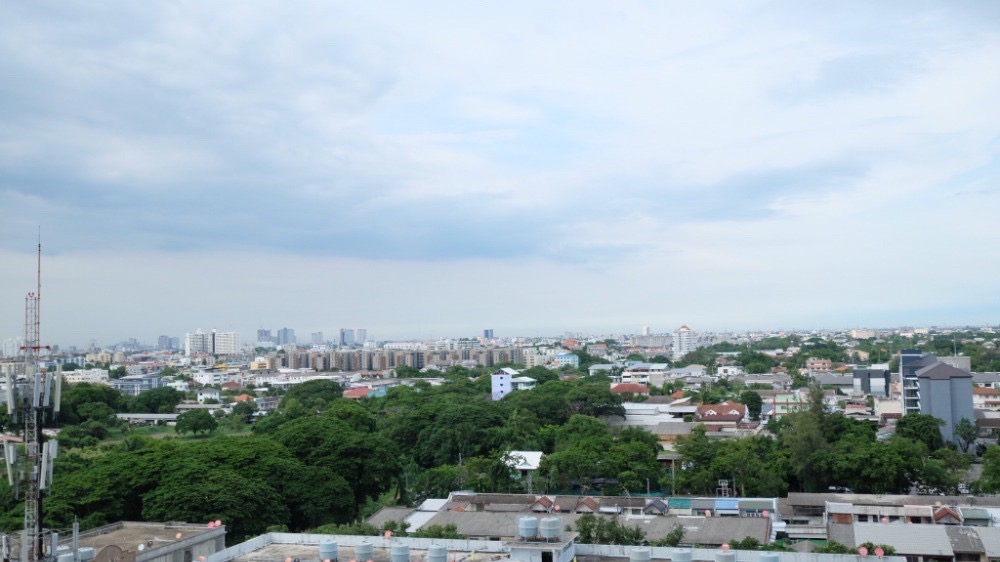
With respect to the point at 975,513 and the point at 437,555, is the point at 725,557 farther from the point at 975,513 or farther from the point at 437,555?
the point at 975,513

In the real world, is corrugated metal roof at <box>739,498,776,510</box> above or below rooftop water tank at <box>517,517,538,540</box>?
below

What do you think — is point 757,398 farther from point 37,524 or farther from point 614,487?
point 37,524

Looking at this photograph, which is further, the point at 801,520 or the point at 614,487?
the point at 614,487

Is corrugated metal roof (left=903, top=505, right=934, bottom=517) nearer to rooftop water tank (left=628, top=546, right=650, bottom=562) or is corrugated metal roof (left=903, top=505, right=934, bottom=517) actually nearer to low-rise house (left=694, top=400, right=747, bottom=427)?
rooftop water tank (left=628, top=546, right=650, bottom=562)

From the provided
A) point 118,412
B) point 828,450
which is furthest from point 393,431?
point 118,412

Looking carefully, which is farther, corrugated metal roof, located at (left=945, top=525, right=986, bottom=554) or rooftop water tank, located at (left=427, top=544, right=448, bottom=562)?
corrugated metal roof, located at (left=945, top=525, right=986, bottom=554)

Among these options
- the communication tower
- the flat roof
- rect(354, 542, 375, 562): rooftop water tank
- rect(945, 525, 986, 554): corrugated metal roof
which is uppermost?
the communication tower

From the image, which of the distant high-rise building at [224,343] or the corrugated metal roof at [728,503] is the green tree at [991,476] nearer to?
the corrugated metal roof at [728,503]

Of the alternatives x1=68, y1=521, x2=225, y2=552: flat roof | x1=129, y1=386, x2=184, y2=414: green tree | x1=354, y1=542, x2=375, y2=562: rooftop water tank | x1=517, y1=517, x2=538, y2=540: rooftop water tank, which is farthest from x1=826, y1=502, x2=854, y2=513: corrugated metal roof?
x1=129, y1=386, x2=184, y2=414: green tree

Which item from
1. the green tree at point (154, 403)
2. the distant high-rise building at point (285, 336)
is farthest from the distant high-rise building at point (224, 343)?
the green tree at point (154, 403)
